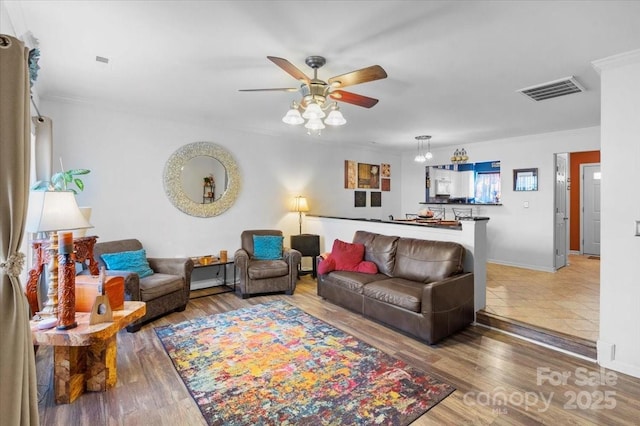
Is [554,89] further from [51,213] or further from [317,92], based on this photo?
[51,213]

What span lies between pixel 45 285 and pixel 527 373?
4579 millimetres

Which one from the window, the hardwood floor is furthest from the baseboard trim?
the window

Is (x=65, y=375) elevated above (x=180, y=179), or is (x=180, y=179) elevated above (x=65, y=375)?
(x=180, y=179)

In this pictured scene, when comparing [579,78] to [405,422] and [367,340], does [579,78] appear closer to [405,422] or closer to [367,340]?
[367,340]

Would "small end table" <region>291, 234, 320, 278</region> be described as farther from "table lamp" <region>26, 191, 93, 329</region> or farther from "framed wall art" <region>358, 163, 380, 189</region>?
"table lamp" <region>26, 191, 93, 329</region>

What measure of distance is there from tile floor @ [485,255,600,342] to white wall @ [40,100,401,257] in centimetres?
351

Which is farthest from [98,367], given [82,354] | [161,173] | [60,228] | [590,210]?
[590,210]

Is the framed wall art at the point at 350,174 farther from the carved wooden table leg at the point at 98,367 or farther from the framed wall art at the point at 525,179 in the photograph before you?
the carved wooden table leg at the point at 98,367

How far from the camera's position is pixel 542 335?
3.14 metres

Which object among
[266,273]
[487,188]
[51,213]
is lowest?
[266,273]

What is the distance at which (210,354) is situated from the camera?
289cm

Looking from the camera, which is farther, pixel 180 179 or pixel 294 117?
pixel 180 179

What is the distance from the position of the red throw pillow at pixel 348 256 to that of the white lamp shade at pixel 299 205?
1.56 meters

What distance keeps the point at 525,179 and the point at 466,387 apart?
5052mm
